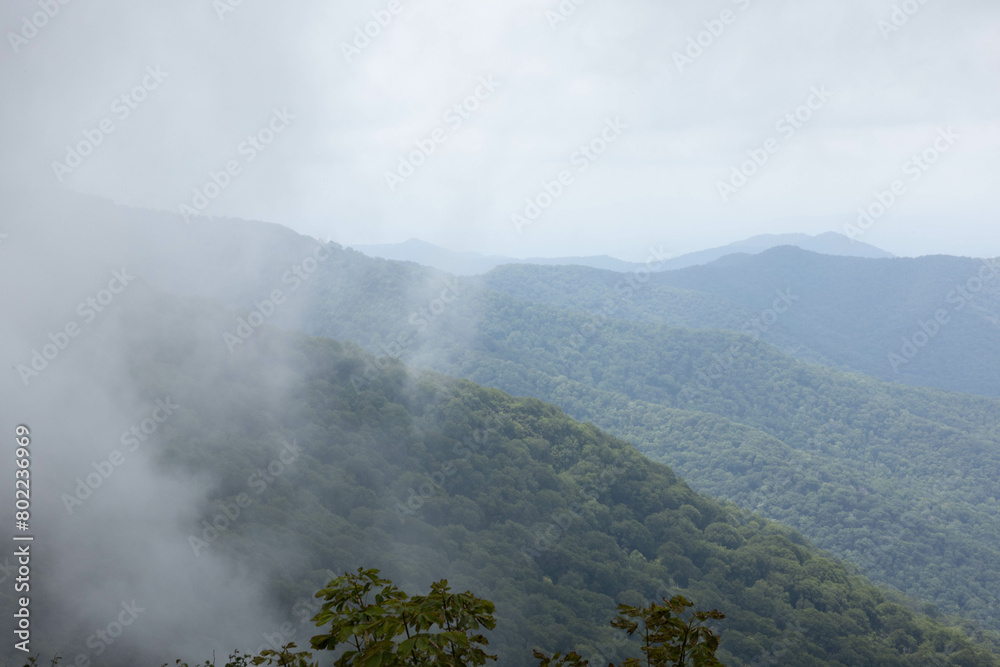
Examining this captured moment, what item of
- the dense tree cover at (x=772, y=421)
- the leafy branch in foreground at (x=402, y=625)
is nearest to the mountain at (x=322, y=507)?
the leafy branch in foreground at (x=402, y=625)

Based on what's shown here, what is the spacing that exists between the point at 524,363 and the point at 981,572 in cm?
10527

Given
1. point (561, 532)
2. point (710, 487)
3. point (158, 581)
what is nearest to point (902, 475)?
point (710, 487)
